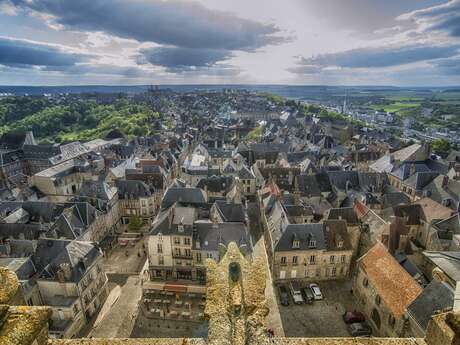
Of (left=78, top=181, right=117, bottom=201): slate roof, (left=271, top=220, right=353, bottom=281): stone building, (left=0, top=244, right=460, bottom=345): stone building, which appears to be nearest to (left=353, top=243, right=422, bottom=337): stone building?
(left=271, top=220, right=353, bottom=281): stone building

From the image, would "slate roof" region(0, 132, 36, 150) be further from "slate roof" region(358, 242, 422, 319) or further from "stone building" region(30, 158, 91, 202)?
"slate roof" region(358, 242, 422, 319)

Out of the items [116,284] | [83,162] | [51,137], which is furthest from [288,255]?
[51,137]

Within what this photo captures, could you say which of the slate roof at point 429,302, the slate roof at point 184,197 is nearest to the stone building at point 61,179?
the slate roof at point 184,197

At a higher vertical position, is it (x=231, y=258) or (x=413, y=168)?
(x=231, y=258)

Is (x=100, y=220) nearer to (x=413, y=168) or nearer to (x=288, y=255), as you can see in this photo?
(x=288, y=255)

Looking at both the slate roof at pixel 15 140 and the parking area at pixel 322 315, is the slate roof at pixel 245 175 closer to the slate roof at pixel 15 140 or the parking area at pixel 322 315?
the parking area at pixel 322 315
